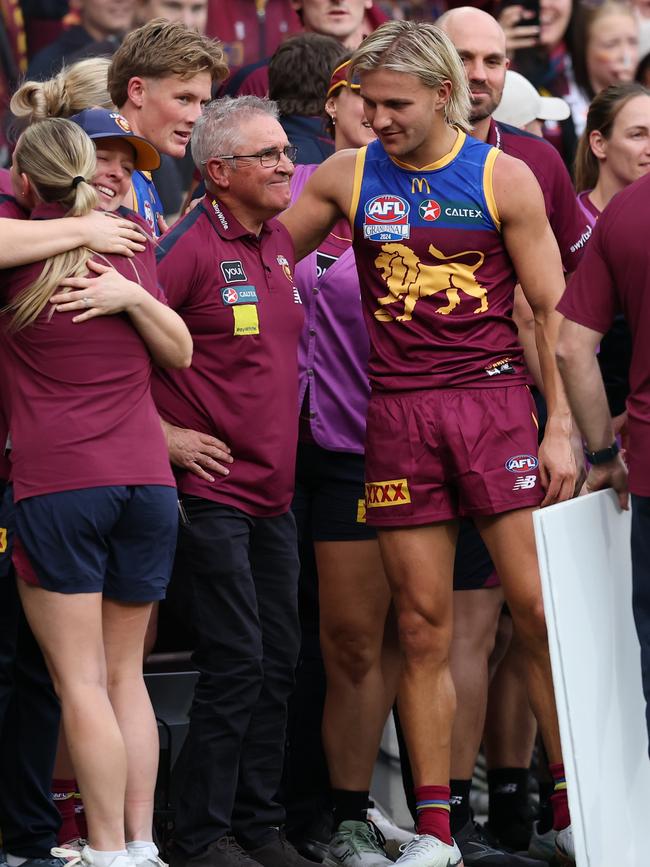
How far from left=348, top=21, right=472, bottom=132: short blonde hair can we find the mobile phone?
3509 mm

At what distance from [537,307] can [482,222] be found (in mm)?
323

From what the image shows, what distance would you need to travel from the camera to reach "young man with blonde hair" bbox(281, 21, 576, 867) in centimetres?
451

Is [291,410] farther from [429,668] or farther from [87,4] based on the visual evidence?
[87,4]

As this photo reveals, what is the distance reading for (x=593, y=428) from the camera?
435 cm

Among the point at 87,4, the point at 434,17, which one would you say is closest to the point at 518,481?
the point at 87,4

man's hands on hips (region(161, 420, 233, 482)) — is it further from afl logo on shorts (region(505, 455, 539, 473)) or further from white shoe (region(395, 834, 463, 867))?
white shoe (region(395, 834, 463, 867))

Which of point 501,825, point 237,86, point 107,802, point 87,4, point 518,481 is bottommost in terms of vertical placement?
point 501,825

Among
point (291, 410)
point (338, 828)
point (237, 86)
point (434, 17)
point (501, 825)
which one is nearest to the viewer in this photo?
point (291, 410)

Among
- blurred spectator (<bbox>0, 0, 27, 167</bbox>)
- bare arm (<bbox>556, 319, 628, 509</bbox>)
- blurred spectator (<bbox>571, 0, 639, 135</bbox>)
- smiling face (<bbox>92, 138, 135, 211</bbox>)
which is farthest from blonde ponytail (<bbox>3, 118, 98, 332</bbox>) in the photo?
blurred spectator (<bbox>571, 0, 639, 135</bbox>)

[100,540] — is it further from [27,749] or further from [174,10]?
[174,10]

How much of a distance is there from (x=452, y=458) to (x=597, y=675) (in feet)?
2.46

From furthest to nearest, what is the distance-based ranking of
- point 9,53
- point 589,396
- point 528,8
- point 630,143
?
point 528,8 < point 9,53 < point 630,143 < point 589,396

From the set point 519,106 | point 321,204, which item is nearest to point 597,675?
point 321,204

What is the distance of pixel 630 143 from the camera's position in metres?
5.91
